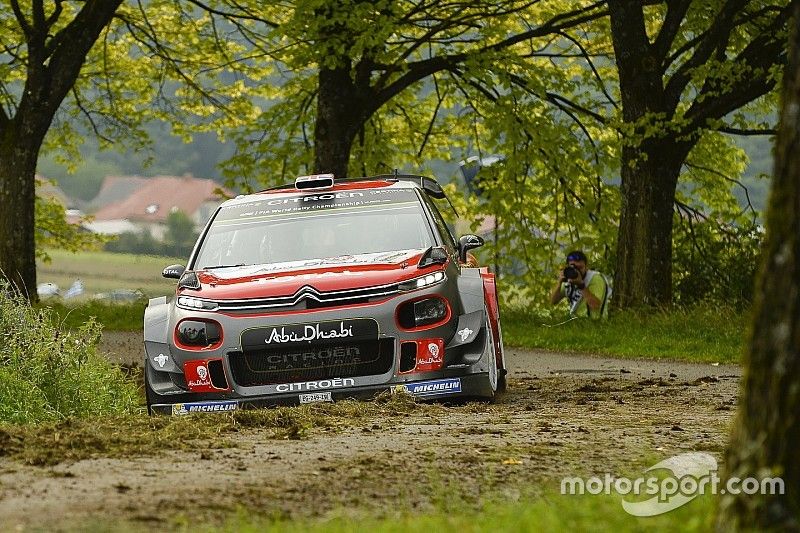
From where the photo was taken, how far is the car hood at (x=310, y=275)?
34.8 ft

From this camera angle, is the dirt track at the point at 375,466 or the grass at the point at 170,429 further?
the grass at the point at 170,429

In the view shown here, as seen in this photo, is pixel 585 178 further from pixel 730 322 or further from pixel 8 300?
pixel 8 300

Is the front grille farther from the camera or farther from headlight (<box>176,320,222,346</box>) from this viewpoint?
the camera

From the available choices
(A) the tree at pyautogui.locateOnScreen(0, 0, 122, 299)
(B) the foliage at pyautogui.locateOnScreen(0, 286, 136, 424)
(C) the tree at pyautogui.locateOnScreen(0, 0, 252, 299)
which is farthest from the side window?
(A) the tree at pyautogui.locateOnScreen(0, 0, 122, 299)

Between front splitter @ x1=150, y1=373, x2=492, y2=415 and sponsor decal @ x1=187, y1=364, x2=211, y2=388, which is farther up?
sponsor decal @ x1=187, y1=364, x2=211, y2=388

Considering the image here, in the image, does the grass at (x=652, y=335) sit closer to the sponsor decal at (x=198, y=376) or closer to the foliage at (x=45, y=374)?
the foliage at (x=45, y=374)

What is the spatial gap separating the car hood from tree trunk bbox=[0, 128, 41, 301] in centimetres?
1542

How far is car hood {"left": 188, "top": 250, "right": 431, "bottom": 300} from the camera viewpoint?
10.6 metres

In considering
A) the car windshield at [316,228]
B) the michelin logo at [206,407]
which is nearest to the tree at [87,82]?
the car windshield at [316,228]

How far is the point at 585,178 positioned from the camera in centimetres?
3005

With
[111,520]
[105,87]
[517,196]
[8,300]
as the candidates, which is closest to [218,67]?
[105,87]

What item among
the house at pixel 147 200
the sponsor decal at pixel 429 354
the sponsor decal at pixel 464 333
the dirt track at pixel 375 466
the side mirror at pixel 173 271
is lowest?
the dirt track at pixel 375 466

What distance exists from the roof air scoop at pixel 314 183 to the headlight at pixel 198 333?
240cm

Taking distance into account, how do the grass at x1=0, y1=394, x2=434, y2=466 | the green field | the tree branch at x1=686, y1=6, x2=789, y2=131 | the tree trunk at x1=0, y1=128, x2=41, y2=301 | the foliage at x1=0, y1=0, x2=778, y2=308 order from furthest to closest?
the green field < the tree trunk at x1=0, y1=128, x2=41, y2=301 < the foliage at x1=0, y1=0, x2=778, y2=308 < the tree branch at x1=686, y1=6, x2=789, y2=131 < the grass at x1=0, y1=394, x2=434, y2=466
